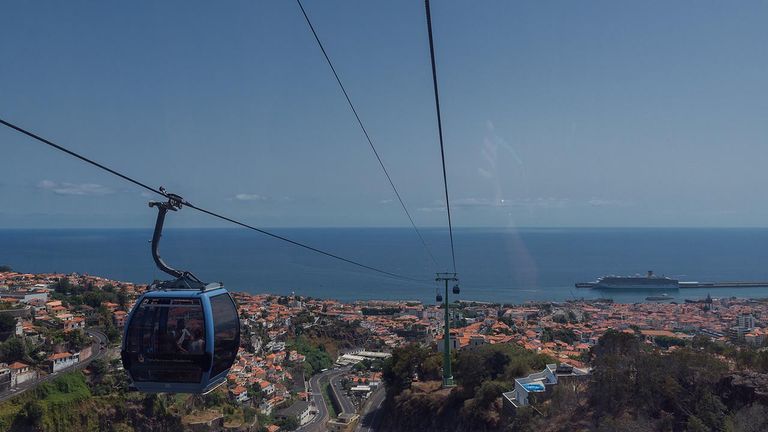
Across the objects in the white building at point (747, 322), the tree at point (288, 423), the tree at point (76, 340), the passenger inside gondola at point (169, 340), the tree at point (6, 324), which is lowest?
the tree at point (288, 423)

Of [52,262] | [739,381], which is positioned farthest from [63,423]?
[52,262]

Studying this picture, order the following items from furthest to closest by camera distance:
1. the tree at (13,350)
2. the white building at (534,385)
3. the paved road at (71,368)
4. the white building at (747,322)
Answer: the white building at (747,322), the tree at (13,350), the paved road at (71,368), the white building at (534,385)

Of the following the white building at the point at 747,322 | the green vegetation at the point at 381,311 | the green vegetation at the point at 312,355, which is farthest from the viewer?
the green vegetation at the point at 381,311

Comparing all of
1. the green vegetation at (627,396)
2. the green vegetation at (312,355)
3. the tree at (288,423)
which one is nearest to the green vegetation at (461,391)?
the green vegetation at (627,396)

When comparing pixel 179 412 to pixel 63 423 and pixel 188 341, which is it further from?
pixel 188 341

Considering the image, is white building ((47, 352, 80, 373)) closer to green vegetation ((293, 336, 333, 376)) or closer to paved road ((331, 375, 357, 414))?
paved road ((331, 375, 357, 414))

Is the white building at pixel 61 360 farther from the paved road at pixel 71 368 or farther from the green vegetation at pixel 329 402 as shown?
the green vegetation at pixel 329 402
